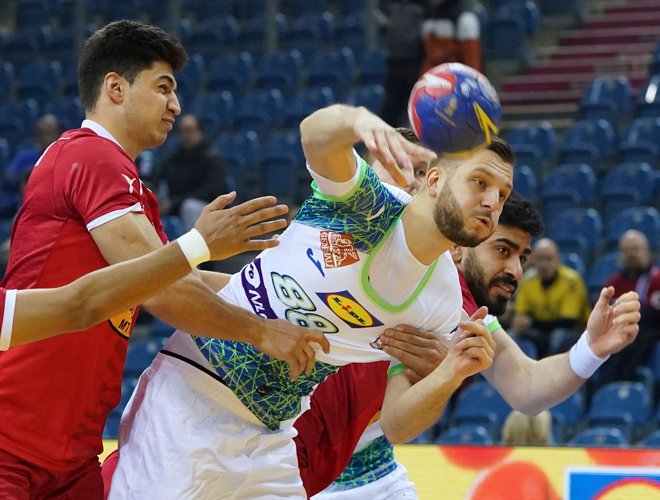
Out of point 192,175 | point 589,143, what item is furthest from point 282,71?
point 589,143

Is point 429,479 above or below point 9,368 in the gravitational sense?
below

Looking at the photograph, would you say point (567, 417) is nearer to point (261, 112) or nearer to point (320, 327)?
point (320, 327)

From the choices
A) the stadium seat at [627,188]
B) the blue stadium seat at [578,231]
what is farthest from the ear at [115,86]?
the stadium seat at [627,188]

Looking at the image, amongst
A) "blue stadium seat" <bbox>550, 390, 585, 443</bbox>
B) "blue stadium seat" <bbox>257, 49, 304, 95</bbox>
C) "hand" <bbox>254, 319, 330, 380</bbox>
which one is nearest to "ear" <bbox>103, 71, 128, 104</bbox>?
"hand" <bbox>254, 319, 330, 380</bbox>

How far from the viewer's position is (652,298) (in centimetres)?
986

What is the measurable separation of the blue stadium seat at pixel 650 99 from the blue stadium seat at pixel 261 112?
15.7 ft

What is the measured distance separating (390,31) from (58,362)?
8858 mm

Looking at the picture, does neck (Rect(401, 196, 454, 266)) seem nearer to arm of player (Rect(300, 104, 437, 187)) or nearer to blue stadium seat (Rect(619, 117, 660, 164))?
arm of player (Rect(300, 104, 437, 187))

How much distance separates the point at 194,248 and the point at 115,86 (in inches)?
42.8

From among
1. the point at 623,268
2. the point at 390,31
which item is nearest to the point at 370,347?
the point at 623,268

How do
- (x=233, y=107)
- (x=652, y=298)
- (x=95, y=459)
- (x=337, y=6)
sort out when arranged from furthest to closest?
(x=337, y=6)
(x=233, y=107)
(x=652, y=298)
(x=95, y=459)

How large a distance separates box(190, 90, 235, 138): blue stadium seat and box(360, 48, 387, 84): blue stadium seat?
1876 mm

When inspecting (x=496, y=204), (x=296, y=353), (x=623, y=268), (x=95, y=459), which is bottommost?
(x=623, y=268)

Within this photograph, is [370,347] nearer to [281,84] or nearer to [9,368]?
[9,368]
